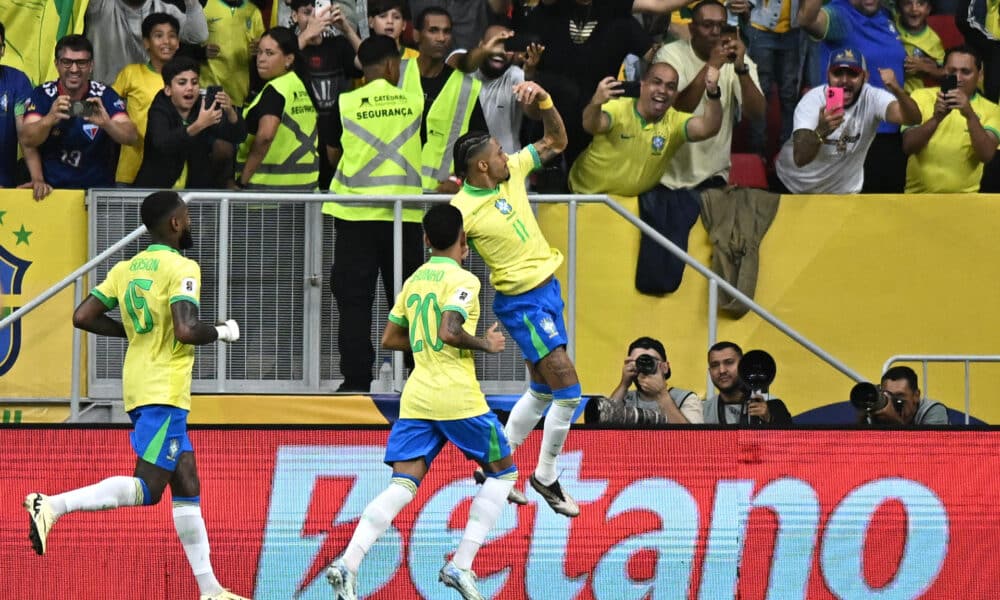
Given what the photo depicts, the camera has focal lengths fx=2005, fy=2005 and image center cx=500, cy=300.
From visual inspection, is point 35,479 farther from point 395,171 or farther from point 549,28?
point 549,28

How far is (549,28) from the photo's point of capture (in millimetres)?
15125

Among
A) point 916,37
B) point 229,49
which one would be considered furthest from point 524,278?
point 916,37

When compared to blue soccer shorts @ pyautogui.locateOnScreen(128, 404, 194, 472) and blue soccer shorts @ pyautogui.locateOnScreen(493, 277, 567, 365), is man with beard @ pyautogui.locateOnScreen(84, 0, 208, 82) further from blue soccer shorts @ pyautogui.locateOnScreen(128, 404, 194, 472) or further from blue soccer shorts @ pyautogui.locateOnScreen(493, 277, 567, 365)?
blue soccer shorts @ pyautogui.locateOnScreen(128, 404, 194, 472)

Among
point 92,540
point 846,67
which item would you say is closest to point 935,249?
point 846,67

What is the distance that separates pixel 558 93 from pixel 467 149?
11.1 ft

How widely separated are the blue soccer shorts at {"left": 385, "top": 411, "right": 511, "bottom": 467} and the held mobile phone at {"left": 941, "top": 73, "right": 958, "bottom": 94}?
5.68m

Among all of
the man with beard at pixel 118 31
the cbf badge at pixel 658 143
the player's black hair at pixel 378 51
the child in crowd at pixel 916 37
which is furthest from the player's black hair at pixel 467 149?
the child in crowd at pixel 916 37

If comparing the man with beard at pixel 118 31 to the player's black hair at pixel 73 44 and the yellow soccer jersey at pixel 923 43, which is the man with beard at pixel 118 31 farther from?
the yellow soccer jersey at pixel 923 43

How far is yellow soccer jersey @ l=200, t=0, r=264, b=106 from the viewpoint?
50.6 feet

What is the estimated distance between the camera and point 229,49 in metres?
15.4

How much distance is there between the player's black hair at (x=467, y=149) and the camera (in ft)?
37.2

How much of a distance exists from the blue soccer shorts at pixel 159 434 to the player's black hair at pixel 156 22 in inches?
191

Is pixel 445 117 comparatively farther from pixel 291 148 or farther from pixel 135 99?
pixel 135 99

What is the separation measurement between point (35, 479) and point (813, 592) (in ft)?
14.9
